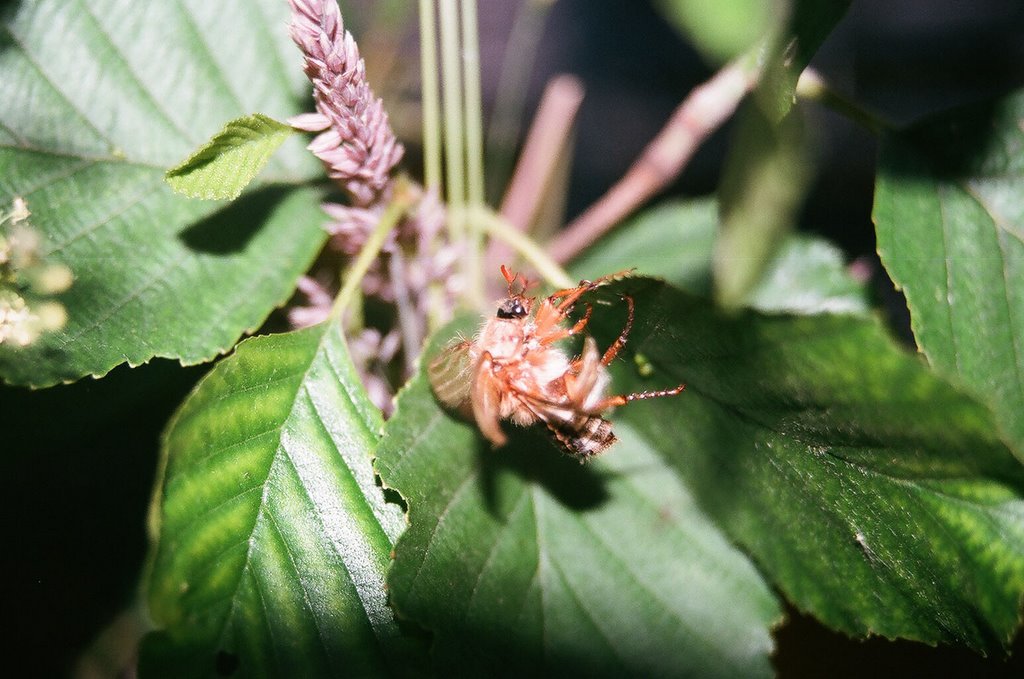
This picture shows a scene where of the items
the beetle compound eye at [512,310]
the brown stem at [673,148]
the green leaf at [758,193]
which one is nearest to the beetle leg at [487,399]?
the beetle compound eye at [512,310]

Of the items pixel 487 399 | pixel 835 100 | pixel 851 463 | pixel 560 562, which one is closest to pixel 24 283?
pixel 487 399

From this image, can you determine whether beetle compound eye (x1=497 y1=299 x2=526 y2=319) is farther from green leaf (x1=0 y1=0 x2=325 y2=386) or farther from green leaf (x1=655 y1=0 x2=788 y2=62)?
green leaf (x1=655 y1=0 x2=788 y2=62)

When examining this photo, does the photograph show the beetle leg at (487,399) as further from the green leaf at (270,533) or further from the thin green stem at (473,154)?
the thin green stem at (473,154)

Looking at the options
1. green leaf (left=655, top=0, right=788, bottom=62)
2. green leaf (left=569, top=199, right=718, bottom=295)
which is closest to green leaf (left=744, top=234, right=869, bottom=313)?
green leaf (left=569, top=199, right=718, bottom=295)

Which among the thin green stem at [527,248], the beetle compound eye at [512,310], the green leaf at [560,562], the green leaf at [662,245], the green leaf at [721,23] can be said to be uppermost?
the green leaf at [721,23]

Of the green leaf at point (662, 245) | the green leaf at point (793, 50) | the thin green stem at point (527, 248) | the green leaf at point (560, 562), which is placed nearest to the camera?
the green leaf at point (793, 50)
